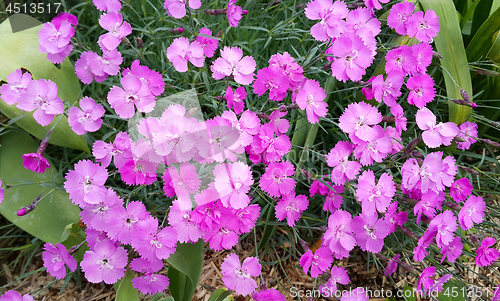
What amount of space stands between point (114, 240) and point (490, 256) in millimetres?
1472

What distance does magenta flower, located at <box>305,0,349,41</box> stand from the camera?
129 centimetres

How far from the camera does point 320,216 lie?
5.59 feet

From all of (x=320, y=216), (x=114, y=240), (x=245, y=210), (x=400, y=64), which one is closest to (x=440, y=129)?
(x=400, y=64)

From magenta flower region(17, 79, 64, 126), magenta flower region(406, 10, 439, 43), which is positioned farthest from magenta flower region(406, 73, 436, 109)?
magenta flower region(17, 79, 64, 126)

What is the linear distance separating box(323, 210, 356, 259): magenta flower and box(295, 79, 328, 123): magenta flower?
0.37 metres

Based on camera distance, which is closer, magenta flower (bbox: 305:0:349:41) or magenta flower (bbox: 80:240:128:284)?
magenta flower (bbox: 80:240:128:284)

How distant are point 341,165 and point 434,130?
16.7 inches

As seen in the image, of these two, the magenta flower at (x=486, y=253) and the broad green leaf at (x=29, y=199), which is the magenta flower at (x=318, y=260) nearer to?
the magenta flower at (x=486, y=253)

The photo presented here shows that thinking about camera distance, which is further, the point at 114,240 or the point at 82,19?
the point at 82,19

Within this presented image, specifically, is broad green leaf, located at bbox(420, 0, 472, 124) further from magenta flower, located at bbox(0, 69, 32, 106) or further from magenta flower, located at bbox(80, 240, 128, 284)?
magenta flower, located at bbox(0, 69, 32, 106)

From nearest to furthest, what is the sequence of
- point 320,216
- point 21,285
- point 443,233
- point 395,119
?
point 443,233 < point 395,119 < point 21,285 < point 320,216

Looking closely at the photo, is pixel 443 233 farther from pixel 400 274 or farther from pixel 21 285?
pixel 21 285

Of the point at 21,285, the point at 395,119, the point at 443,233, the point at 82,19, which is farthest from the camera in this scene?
the point at 82,19

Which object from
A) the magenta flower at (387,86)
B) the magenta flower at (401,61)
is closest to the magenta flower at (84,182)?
the magenta flower at (387,86)
